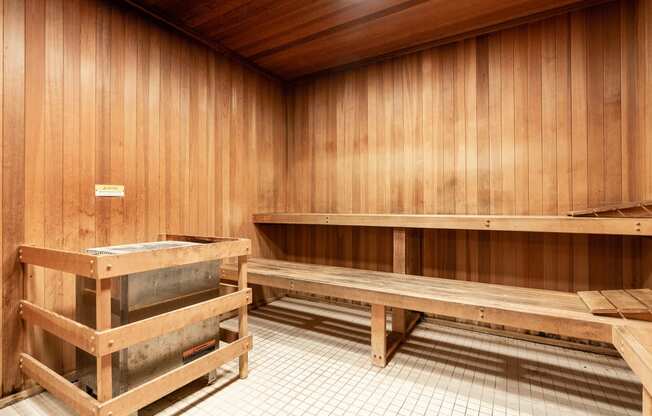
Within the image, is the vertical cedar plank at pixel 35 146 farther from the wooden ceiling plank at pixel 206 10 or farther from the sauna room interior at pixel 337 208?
the wooden ceiling plank at pixel 206 10

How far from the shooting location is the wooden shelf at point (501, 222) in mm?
1877

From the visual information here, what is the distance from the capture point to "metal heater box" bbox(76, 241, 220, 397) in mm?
1534

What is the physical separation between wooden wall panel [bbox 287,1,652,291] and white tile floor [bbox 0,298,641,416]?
0.57 meters

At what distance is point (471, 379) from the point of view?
1981mm

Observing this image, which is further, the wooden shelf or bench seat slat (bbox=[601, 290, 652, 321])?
the wooden shelf

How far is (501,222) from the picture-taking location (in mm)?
2283

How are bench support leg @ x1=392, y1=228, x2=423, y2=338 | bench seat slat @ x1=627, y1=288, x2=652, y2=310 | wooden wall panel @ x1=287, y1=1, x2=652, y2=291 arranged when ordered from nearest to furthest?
bench seat slat @ x1=627, y1=288, x2=652, y2=310, wooden wall panel @ x1=287, y1=1, x2=652, y2=291, bench support leg @ x1=392, y1=228, x2=423, y2=338

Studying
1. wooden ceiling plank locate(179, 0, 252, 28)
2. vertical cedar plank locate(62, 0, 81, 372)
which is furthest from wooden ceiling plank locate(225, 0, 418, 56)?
vertical cedar plank locate(62, 0, 81, 372)

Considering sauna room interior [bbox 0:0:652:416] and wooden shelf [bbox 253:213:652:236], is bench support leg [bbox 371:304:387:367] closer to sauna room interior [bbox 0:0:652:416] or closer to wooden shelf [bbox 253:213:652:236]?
sauna room interior [bbox 0:0:652:416]

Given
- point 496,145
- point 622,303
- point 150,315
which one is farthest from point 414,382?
point 496,145

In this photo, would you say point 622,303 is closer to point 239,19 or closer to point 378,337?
point 378,337

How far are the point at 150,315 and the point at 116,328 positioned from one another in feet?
0.96

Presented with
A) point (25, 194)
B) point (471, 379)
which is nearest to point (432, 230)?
point (471, 379)

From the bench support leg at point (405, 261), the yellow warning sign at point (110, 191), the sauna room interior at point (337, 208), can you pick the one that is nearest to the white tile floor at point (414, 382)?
the sauna room interior at point (337, 208)
